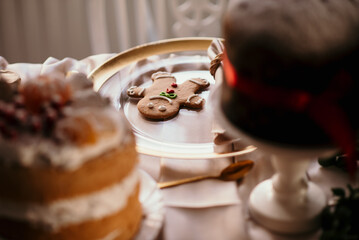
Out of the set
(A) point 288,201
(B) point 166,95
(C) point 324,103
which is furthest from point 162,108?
(C) point 324,103

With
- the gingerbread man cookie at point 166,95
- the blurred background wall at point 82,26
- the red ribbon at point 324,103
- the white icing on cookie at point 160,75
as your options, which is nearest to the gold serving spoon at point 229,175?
the gingerbread man cookie at point 166,95

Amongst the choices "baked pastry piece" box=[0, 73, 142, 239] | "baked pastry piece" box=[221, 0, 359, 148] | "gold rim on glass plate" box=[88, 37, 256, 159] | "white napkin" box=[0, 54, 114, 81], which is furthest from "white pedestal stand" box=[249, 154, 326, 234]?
"white napkin" box=[0, 54, 114, 81]

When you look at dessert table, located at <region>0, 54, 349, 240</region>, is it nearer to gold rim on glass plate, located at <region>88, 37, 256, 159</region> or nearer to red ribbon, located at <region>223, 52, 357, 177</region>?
red ribbon, located at <region>223, 52, 357, 177</region>

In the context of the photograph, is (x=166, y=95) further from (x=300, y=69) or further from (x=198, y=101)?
(x=300, y=69)

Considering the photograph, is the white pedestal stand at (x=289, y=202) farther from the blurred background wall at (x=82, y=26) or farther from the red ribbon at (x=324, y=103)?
the blurred background wall at (x=82, y=26)

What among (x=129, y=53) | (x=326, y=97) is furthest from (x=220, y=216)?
(x=129, y=53)
